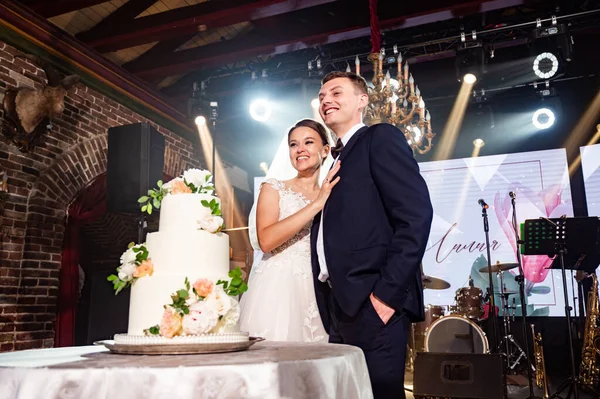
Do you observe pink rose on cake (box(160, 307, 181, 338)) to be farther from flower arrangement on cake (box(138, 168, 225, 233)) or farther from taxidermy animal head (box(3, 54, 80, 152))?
taxidermy animal head (box(3, 54, 80, 152))

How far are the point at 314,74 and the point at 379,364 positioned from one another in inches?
238

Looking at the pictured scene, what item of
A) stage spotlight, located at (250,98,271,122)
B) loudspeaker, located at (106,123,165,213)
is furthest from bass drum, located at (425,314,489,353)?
stage spotlight, located at (250,98,271,122)

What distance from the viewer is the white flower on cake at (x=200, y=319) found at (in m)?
1.38

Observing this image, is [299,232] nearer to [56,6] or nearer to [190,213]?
[190,213]

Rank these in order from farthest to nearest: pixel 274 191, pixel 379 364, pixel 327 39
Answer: pixel 327 39
pixel 274 191
pixel 379 364

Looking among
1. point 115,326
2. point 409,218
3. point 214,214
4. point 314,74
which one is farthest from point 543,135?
point 214,214

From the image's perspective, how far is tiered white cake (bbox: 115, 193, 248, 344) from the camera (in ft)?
4.66

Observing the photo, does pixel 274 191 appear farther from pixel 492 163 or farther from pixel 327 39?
pixel 492 163

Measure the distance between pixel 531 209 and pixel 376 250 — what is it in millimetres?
7716

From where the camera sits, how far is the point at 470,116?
9.07 meters

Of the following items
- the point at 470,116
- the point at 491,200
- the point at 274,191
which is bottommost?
the point at 274,191

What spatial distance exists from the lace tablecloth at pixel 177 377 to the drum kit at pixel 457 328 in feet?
17.4

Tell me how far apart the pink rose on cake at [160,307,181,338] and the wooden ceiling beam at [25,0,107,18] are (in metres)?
5.28

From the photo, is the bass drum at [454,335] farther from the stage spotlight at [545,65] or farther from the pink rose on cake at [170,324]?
the pink rose on cake at [170,324]
